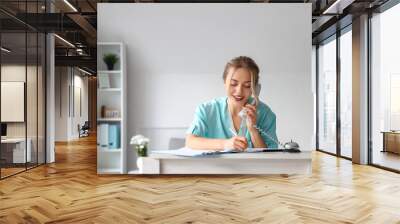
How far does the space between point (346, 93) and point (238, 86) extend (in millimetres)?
3925

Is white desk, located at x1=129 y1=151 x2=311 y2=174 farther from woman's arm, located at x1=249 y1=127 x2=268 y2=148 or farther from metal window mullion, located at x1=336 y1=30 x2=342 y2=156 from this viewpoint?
metal window mullion, located at x1=336 y1=30 x2=342 y2=156

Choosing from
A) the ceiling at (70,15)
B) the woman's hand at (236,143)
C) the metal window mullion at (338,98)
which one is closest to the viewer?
the woman's hand at (236,143)

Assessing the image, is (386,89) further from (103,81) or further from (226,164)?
(103,81)

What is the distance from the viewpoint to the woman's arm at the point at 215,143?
5925mm

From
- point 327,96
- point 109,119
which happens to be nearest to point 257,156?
point 109,119

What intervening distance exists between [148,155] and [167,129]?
1.56 ft

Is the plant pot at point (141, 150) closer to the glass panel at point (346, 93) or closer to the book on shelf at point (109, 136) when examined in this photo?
the book on shelf at point (109, 136)

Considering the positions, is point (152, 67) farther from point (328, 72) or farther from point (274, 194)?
point (328, 72)

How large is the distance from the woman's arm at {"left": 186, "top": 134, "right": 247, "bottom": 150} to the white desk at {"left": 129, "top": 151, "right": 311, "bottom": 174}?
0.15 meters

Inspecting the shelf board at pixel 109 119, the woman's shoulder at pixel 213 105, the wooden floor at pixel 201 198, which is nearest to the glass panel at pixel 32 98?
the wooden floor at pixel 201 198

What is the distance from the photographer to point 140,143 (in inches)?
237

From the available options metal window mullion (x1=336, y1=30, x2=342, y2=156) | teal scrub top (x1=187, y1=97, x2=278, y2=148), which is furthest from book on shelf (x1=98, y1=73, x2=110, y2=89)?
metal window mullion (x1=336, y1=30, x2=342, y2=156)

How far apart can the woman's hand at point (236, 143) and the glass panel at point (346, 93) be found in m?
Result: 3.68

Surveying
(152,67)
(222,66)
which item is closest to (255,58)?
(222,66)
